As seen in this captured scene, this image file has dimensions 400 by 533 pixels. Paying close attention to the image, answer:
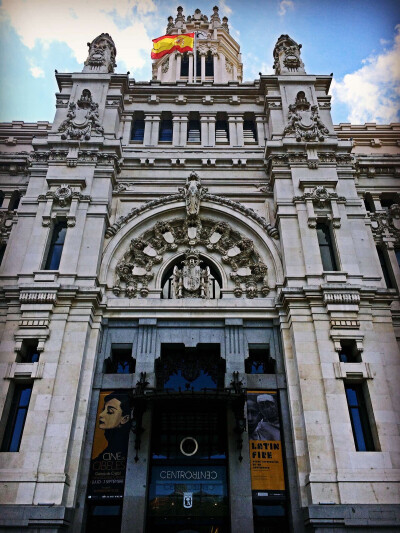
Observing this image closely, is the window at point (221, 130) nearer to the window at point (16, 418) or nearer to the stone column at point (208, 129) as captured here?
the stone column at point (208, 129)

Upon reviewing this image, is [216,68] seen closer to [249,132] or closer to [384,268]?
[249,132]

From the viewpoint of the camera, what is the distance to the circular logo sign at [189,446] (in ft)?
60.4

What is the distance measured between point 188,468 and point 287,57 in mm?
26801

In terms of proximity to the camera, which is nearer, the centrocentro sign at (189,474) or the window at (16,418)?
the window at (16,418)

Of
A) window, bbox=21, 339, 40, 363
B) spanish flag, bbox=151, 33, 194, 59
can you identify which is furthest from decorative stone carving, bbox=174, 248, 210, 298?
spanish flag, bbox=151, 33, 194, 59

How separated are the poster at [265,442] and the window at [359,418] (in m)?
3.12

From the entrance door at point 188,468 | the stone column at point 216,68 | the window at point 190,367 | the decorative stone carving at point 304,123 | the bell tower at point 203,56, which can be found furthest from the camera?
the bell tower at point 203,56

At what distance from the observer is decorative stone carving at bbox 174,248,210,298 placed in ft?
72.1

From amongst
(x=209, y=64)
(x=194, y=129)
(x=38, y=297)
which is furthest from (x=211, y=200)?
(x=209, y=64)

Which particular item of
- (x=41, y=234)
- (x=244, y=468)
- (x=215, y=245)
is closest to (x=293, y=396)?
(x=244, y=468)

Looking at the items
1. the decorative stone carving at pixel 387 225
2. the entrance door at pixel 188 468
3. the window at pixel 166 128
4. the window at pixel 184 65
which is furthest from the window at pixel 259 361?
the window at pixel 184 65

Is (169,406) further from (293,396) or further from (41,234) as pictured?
(41,234)

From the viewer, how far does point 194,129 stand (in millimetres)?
28734

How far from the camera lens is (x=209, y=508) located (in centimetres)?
1730
